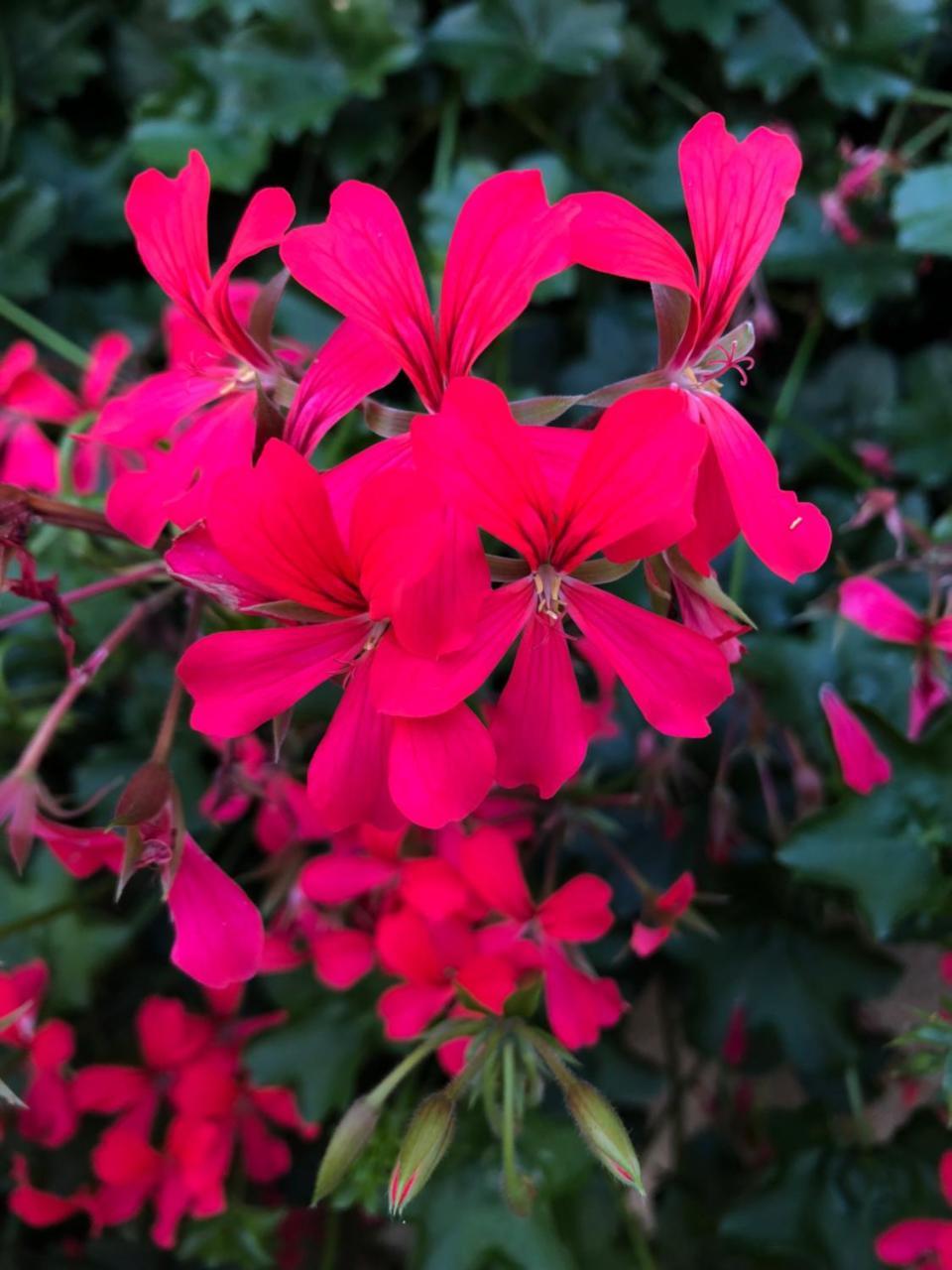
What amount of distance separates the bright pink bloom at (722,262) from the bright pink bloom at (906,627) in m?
0.25

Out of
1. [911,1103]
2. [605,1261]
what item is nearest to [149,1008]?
[605,1261]

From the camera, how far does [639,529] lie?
1.24ft

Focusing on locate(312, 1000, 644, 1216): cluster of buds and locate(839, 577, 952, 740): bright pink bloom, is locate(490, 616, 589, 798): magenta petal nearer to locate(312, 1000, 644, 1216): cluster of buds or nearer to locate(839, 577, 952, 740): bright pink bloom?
locate(312, 1000, 644, 1216): cluster of buds

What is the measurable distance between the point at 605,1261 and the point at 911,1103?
0.37 meters

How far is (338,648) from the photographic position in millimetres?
434

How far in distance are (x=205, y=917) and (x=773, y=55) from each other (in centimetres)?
84

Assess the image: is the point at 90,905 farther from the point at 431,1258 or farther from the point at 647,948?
the point at 647,948

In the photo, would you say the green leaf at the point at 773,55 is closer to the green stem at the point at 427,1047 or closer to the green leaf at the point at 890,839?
the green leaf at the point at 890,839

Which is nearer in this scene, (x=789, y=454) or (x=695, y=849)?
(x=695, y=849)

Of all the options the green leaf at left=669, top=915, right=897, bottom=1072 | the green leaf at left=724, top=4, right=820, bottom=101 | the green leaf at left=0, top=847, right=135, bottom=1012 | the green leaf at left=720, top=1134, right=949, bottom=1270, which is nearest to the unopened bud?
the green leaf at left=0, top=847, right=135, bottom=1012

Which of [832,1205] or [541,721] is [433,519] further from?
[832,1205]

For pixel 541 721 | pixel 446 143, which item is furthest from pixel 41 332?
pixel 541 721

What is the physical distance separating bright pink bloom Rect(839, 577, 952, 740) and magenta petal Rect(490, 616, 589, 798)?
287mm

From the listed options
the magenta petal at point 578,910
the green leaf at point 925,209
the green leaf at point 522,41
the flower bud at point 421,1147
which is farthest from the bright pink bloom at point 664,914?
the green leaf at point 522,41
